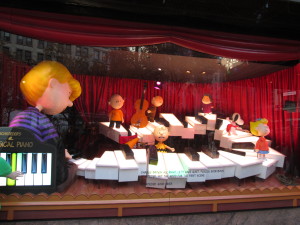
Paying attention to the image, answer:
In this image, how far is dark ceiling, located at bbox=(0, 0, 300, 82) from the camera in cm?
226

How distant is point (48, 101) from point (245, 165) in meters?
2.66

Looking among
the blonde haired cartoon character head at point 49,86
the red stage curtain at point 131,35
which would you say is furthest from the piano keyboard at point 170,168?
the red stage curtain at point 131,35

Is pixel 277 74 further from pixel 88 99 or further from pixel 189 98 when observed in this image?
pixel 88 99

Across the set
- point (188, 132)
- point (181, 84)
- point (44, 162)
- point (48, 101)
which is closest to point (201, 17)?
point (181, 84)

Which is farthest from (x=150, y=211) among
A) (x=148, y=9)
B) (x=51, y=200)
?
(x=148, y=9)

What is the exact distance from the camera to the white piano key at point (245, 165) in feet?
8.68

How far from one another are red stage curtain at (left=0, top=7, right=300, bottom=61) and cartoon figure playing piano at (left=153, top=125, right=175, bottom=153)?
3.83 ft

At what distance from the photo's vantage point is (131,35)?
222 cm

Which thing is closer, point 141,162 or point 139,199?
point 139,199

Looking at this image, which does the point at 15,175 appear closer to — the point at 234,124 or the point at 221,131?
the point at 221,131

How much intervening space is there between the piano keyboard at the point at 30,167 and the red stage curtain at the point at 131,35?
131cm

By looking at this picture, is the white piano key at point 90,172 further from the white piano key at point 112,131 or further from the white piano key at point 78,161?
the white piano key at point 112,131

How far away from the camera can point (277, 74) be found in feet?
9.78

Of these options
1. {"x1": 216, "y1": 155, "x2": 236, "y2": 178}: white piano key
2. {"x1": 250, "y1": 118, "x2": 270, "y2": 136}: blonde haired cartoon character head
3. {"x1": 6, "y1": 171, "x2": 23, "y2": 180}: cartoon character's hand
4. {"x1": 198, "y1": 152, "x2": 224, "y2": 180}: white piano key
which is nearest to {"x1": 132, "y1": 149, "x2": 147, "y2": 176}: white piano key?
{"x1": 198, "y1": 152, "x2": 224, "y2": 180}: white piano key
